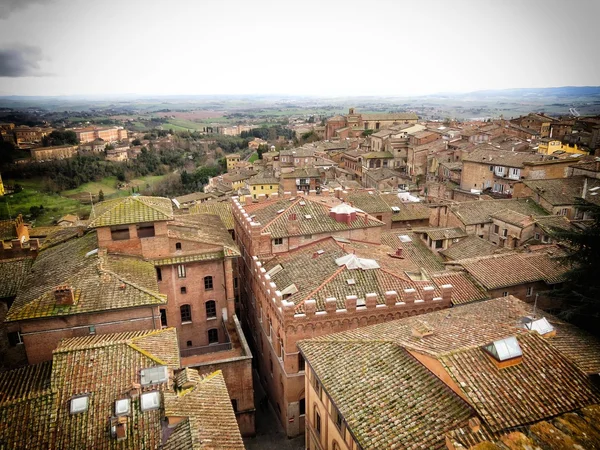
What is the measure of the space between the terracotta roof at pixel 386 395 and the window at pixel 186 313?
1485cm

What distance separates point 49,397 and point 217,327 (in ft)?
54.2

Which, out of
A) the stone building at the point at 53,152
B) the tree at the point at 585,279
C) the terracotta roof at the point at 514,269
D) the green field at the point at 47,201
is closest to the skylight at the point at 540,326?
the tree at the point at 585,279

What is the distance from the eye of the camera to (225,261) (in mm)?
30906

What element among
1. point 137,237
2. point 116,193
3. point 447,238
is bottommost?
point 116,193

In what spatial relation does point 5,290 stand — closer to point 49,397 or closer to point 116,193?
point 49,397

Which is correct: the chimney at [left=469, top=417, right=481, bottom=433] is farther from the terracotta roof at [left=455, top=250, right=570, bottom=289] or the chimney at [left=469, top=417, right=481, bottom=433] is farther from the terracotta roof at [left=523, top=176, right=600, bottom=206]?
the terracotta roof at [left=523, top=176, right=600, bottom=206]

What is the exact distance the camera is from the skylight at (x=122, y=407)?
1590cm

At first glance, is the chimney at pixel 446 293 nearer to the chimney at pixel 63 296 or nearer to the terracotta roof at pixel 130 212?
the terracotta roof at pixel 130 212

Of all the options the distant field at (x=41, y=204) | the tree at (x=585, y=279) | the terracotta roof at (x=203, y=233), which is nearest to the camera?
the tree at (x=585, y=279)

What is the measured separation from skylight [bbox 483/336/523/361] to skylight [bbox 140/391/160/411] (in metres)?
13.3

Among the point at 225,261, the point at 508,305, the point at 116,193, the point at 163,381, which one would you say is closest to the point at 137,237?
the point at 225,261

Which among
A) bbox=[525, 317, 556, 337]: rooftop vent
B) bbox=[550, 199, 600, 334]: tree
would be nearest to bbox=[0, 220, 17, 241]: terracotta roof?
bbox=[525, 317, 556, 337]: rooftop vent

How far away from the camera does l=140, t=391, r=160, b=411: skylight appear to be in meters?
16.2

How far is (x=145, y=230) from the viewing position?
29.0m
